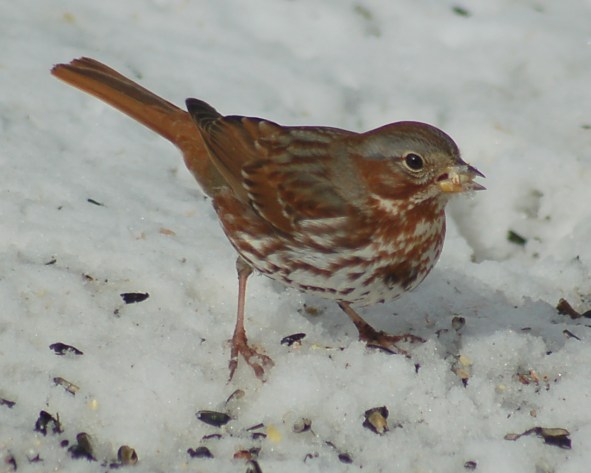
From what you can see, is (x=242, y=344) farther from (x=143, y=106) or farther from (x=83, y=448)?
(x=143, y=106)

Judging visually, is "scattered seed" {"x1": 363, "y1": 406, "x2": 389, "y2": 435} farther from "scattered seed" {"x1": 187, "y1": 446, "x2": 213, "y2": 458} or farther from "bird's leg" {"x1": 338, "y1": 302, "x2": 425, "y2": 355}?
"scattered seed" {"x1": 187, "y1": 446, "x2": 213, "y2": 458}

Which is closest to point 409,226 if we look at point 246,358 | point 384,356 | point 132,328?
point 384,356

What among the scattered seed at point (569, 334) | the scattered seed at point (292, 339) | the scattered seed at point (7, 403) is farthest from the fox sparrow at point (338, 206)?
the scattered seed at point (7, 403)

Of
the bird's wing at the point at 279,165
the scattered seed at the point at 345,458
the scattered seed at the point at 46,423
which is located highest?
the bird's wing at the point at 279,165

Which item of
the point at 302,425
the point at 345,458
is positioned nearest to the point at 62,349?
the point at 302,425

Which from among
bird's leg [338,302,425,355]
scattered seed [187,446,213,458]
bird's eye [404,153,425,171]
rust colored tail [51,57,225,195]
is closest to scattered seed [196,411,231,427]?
scattered seed [187,446,213,458]

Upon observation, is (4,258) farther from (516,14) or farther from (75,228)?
(516,14)

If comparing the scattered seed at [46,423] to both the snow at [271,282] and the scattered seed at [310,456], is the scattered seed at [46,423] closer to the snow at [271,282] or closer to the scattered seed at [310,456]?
the snow at [271,282]

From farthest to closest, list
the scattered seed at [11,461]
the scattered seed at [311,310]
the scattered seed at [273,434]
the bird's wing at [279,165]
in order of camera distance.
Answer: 1. the scattered seed at [311,310]
2. the bird's wing at [279,165]
3. the scattered seed at [273,434]
4. the scattered seed at [11,461]
